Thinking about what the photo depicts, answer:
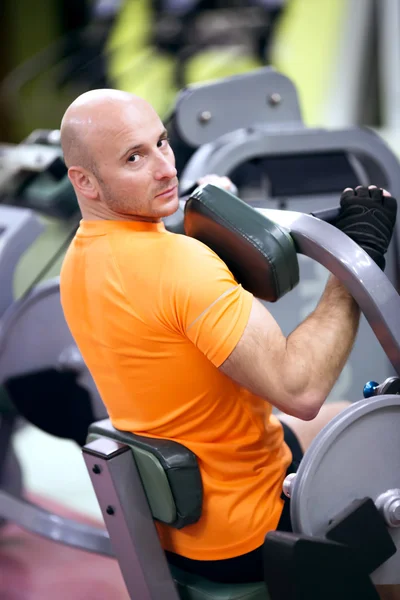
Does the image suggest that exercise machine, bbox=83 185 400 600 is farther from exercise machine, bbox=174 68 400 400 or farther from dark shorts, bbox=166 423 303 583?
exercise machine, bbox=174 68 400 400

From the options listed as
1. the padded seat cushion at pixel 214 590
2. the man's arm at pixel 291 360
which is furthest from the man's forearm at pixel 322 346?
the padded seat cushion at pixel 214 590

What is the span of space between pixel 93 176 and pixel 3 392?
143 centimetres

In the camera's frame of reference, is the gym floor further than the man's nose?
Yes

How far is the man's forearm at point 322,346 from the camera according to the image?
4.54 ft

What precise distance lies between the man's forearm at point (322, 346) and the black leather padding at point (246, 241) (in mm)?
81

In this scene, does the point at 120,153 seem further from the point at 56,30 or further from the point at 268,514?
the point at 56,30

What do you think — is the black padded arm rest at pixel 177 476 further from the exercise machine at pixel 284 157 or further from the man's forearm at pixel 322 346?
the exercise machine at pixel 284 157

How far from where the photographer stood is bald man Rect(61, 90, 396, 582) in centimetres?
138

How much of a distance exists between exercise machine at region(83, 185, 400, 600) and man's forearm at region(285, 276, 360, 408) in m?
0.04

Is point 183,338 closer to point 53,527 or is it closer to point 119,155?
point 119,155

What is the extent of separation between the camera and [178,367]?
4.83 feet

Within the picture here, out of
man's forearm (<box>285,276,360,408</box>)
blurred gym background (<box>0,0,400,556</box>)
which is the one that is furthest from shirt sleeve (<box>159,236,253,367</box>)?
blurred gym background (<box>0,0,400,556</box>)

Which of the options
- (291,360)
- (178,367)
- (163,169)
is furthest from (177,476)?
(163,169)

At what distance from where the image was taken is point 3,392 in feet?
9.01
